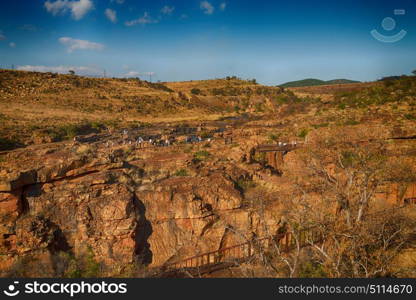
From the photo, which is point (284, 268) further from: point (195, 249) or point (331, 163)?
point (331, 163)

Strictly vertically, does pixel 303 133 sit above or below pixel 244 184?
above

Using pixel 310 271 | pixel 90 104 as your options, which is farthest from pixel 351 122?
pixel 90 104

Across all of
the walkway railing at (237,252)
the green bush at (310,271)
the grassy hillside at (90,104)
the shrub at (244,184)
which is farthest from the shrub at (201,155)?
the grassy hillside at (90,104)

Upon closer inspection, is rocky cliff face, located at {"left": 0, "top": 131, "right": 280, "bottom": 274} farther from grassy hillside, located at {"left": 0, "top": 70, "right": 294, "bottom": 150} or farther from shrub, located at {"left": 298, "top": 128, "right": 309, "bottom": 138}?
grassy hillside, located at {"left": 0, "top": 70, "right": 294, "bottom": 150}

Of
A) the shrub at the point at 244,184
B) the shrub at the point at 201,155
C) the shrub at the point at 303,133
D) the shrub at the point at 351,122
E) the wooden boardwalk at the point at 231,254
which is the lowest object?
the wooden boardwalk at the point at 231,254

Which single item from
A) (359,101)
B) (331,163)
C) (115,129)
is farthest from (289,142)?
(115,129)

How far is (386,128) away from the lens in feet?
54.6

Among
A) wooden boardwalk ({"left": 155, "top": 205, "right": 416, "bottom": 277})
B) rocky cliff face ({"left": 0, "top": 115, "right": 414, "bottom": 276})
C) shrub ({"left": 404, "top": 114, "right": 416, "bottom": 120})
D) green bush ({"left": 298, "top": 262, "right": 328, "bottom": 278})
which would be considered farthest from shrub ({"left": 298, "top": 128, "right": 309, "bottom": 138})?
green bush ({"left": 298, "top": 262, "right": 328, "bottom": 278})

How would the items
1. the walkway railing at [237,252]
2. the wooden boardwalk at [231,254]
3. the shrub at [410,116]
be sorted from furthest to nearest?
the shrub at [410,116] → the walkway railing at [237,252] → the wooden boardwalk at [231,254]

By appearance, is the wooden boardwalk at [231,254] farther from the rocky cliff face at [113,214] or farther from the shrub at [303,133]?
the shrub at [303,133]

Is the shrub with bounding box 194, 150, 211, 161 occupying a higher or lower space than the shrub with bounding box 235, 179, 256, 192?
higher

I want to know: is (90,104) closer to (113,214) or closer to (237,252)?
(113,214)

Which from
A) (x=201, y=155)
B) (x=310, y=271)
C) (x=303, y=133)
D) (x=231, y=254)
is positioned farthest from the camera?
(x=303, y=133)

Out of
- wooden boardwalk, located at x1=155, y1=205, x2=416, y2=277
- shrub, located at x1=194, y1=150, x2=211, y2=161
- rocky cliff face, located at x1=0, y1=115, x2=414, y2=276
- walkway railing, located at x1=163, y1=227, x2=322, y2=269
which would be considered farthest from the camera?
shrub, located at x1=194, y1=150, x2=211, y2=161
